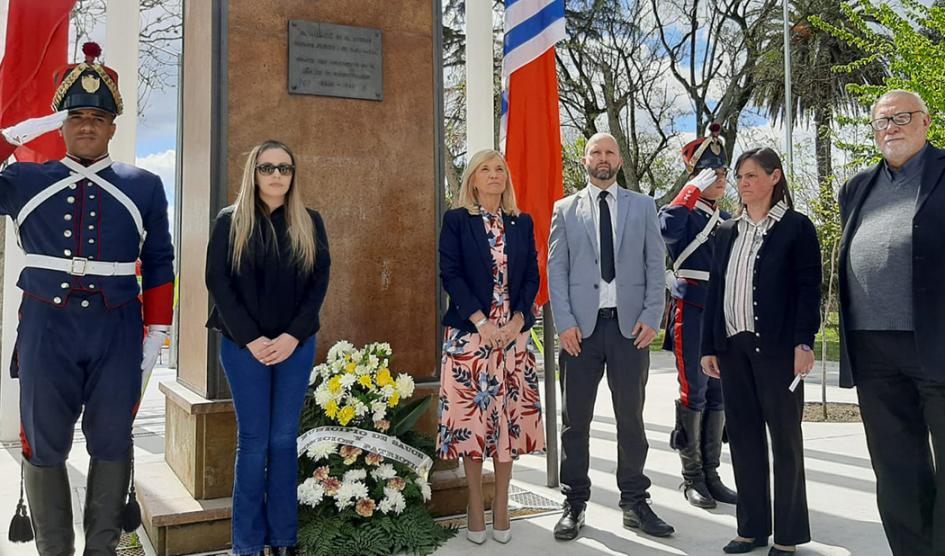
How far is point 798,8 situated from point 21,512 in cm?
2353

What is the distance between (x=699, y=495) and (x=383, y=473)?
6.55ft

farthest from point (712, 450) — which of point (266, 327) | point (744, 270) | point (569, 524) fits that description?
point (266, 327)

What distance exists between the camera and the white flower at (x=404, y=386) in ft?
12.9

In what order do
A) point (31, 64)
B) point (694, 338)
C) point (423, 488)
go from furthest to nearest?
1. point (694, 338)
2. point (31, 64)
3. point (423, 488)

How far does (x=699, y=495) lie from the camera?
178 inches

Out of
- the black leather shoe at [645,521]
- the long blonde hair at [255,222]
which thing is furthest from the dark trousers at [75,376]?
the black leather shoe at [645,521]

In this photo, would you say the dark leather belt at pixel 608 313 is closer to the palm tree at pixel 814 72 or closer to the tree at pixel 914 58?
the tree at pixel 914 58

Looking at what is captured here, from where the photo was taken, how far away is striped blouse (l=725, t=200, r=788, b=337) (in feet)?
11.8

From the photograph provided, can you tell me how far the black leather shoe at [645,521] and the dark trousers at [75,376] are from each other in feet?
8.32

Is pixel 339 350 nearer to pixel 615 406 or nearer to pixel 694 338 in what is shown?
pixel 615 406

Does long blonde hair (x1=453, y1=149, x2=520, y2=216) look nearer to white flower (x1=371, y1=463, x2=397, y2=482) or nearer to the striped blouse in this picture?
the striped blouse

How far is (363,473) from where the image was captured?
3701 mm

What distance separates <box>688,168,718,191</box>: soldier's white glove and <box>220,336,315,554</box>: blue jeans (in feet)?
8.61

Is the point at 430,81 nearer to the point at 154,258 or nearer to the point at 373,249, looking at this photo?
the point at 373,249
